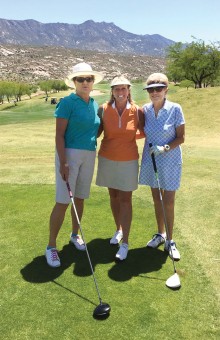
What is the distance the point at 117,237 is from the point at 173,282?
1613 mm

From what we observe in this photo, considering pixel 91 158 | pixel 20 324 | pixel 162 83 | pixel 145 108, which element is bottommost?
pixel 20 324

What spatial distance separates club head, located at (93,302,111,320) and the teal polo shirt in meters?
2.27

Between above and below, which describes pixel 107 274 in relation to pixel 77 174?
below

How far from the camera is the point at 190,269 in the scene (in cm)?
559

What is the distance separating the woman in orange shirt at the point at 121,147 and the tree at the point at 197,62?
6339 cm

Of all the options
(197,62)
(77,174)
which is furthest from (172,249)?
(197,62)

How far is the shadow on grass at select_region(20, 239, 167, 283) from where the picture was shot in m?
5.47

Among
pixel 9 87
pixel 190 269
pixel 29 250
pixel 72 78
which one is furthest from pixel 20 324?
pixel 9 87

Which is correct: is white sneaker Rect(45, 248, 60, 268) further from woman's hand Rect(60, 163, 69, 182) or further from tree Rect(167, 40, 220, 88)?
tree Rect(167, 40, 220, 88)

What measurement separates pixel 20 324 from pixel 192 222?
4038 mm

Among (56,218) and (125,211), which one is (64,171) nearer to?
(56,218)

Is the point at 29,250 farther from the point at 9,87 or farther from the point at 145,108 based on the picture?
the point at 9,87

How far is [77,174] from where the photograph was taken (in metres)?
5.84

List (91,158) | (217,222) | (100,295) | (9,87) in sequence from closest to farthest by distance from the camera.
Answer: (100,295), (91,158), (217,222), (9,87)
